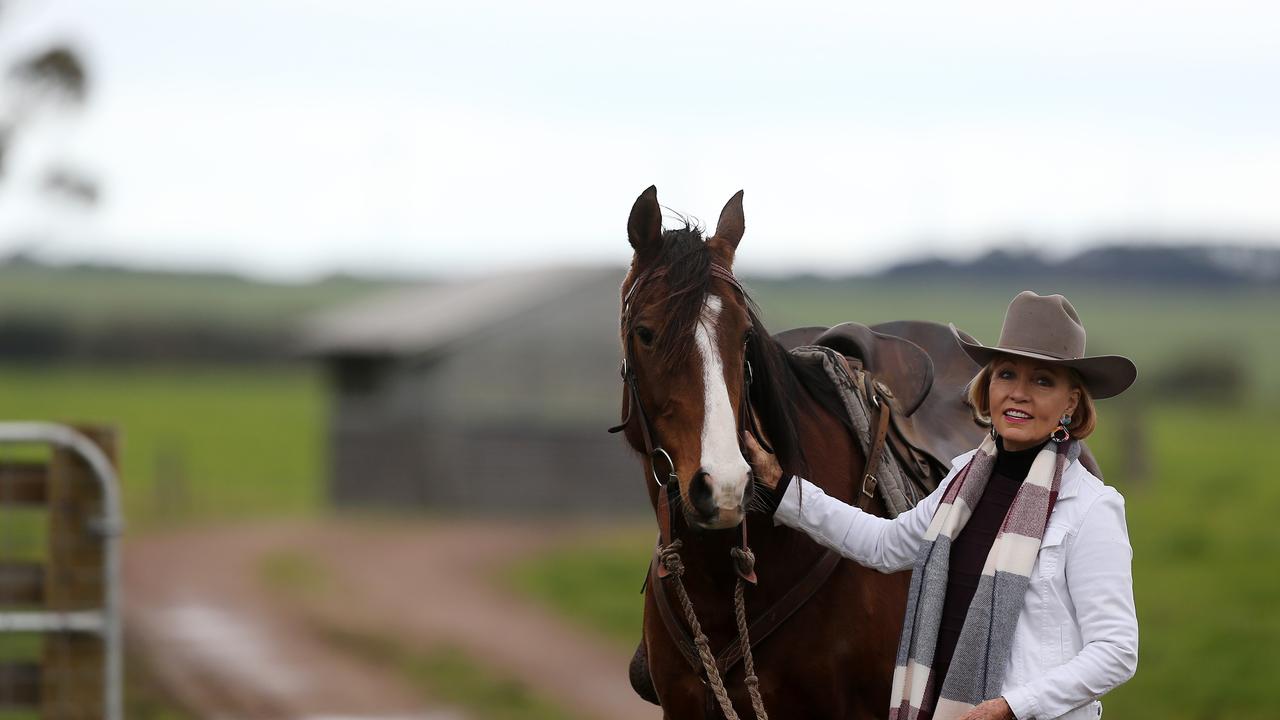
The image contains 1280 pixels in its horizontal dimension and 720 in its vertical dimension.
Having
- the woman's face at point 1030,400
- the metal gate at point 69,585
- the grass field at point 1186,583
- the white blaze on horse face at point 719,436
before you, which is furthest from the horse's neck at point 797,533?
the grass field at point 1186,583

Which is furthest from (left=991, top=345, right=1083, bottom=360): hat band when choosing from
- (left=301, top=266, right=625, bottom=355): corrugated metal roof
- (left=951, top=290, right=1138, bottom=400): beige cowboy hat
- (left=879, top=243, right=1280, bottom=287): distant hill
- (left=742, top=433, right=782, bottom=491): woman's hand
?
(left=879, top=243, right=1280, bottom=287): distant hill

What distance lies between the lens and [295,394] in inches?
2186

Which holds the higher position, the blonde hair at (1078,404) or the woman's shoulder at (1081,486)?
the blonde hair at (1078,404)

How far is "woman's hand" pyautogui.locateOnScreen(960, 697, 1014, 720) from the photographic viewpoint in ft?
8.89

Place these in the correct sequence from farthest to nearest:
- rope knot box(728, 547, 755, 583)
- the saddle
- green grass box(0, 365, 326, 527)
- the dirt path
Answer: green grass box(0, 365, 326, 527) < the dirt path < the saddle < rope knot box(728, 547, 755, 583)

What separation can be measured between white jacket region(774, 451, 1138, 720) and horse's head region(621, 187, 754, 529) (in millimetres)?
630

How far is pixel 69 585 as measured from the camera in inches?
217

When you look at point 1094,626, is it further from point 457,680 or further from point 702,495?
point 457,680

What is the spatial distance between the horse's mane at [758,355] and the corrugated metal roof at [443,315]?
61.5ft

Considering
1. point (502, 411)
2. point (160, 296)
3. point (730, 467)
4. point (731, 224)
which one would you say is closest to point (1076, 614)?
point (730, 467)

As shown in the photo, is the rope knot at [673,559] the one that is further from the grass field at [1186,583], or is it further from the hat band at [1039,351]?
the grass field at [1186,583]

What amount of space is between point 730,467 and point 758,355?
0.62 metres

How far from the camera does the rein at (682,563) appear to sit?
3316mm

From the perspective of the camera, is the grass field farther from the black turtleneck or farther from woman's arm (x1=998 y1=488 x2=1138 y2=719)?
woman's arm (x1=998 y1=488 x2=1138 y2=719)
